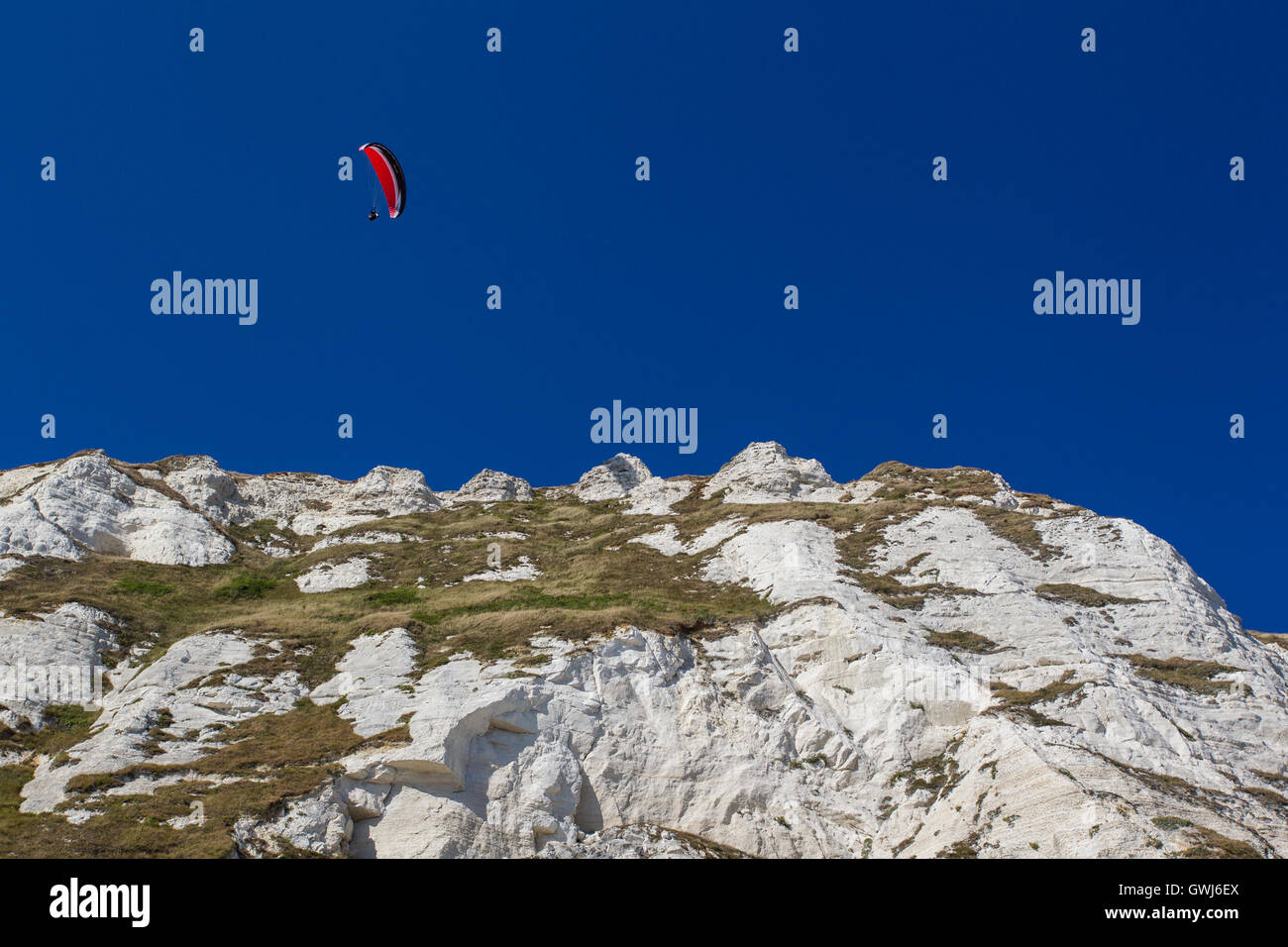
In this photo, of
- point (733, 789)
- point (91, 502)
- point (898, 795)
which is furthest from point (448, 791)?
point (91, 502)

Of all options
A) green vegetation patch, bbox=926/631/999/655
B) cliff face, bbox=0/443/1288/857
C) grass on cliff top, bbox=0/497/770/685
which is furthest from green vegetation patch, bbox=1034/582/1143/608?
grass on cliff top, bbox=0/497/770/685

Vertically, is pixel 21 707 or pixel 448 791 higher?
pixel 21 707

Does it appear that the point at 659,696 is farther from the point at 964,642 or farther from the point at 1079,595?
the point at 1079,595

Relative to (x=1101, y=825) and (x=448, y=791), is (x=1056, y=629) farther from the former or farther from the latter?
(x=448, y=791)

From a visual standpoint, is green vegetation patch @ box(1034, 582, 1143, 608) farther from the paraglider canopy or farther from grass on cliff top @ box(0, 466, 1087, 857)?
the paraglider canopy

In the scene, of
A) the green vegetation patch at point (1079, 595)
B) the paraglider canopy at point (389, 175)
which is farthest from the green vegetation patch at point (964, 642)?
the paraglider canopy at point (389, 175)

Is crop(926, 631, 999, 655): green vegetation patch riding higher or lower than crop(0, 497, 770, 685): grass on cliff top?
lower

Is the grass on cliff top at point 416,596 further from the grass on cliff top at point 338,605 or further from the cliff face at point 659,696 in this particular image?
the cliff face at point 659,696
